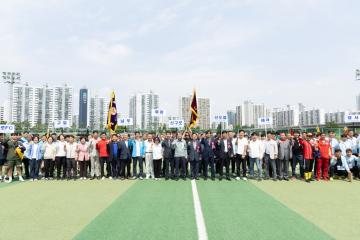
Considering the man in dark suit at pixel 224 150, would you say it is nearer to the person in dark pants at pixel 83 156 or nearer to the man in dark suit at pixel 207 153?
the man in dark suit at pixel 207 153

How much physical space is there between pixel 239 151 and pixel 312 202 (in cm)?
447

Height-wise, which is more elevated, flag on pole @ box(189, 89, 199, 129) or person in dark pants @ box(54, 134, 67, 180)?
flag on pole @ box(189, 89, 199, 129)

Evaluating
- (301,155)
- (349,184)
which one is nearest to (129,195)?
(301,155)

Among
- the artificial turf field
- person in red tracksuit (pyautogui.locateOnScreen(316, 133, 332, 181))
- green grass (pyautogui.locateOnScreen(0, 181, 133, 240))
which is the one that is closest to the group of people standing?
person in red tracksuit (pyautogui.locateOnScreen(316, 133, 332, 181))

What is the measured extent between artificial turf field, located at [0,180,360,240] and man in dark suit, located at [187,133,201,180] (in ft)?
5.10

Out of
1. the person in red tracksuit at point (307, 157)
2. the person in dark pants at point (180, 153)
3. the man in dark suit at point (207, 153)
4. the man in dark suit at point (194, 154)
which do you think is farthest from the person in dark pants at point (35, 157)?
the person in red tracksuit at point (307, 157)

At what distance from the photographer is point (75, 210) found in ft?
22.8

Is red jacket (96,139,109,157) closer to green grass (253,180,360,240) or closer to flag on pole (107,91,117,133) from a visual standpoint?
flag on pole (107,91,117,133)

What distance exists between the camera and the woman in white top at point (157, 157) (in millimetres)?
12195

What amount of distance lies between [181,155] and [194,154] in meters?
0.53

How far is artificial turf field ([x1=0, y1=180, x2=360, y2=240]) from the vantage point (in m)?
5.25

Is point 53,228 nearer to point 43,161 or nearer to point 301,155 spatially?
point 43,161

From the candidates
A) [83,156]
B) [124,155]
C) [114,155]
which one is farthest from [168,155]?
[83,156]

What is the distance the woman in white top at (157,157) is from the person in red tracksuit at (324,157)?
6.49 meters
